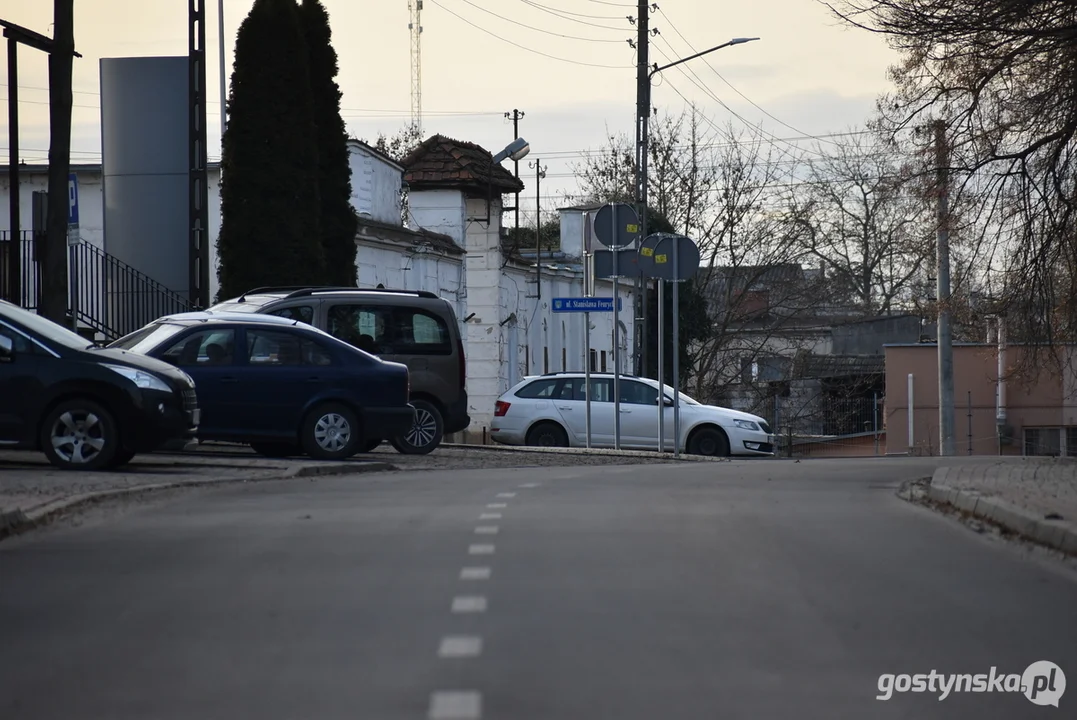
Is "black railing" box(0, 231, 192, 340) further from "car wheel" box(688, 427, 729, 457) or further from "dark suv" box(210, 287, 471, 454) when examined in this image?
"car wheel" box(688, 427, 729, 457)

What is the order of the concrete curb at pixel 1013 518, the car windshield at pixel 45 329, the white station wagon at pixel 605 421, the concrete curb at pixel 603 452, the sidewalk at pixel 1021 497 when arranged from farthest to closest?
1. the white station wagon at pixel 605 421
2. the concrete curb at pixel 603 452
3. the car windshield at pixel 45 329
4. the sidewalk at pixel 1021 497
5. the concrete curb at pixel 1013 518

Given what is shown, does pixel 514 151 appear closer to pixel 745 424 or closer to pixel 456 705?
pixel 745 424

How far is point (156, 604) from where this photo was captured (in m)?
7.88

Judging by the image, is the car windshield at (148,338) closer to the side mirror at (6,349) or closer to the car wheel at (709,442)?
the side mirror at (6,349)

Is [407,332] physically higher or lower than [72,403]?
higher

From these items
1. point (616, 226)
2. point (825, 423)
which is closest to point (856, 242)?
point (825, 423)

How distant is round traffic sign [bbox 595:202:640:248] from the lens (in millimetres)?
26125

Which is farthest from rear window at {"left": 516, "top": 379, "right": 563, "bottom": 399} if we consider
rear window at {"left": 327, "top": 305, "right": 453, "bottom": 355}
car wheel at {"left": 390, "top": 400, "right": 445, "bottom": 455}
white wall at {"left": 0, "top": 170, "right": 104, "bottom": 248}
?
white wall at {"left": 0, "top": 170, "right": 104, "bottom": 248}

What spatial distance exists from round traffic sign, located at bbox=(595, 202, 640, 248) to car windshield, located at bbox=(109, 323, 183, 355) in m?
8.56

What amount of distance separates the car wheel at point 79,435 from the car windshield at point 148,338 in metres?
2.42

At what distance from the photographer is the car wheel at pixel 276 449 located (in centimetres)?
2028

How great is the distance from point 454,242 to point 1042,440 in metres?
17.6

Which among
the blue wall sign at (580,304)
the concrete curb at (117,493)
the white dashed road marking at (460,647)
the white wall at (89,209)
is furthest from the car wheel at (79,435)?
the white wall at (89,209)

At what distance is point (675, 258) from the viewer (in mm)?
25406
